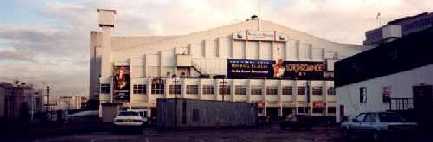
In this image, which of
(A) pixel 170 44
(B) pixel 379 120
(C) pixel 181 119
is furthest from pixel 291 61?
(B) pixel 379 120

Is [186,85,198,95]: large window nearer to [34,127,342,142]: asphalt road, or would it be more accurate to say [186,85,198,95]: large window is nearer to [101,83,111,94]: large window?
[101,83,111,94]: large window

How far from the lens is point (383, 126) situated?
85.7ft

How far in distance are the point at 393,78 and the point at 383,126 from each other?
680 inches

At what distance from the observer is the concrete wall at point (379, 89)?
38.8 m

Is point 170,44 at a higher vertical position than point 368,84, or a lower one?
higher

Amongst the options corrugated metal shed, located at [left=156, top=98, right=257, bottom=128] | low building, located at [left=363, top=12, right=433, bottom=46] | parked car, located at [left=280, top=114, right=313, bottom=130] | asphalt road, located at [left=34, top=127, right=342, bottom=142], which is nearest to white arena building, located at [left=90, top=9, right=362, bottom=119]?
low building, located at [left=363, top=12, right=433, bottom=46]

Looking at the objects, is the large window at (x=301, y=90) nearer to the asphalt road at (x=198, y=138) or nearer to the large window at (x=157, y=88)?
the large window at (x=157, y=88)

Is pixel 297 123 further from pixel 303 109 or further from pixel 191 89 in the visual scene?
pixel 303 109

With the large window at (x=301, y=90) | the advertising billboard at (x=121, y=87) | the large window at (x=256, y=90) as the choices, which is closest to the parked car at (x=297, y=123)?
the advertising billboard at (x=121, y=87)

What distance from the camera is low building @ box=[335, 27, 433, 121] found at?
3775 cm

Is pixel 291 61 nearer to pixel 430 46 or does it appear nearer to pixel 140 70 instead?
pixel 140 70

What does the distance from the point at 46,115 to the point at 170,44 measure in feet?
78.3

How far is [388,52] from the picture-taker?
4306 centimetres

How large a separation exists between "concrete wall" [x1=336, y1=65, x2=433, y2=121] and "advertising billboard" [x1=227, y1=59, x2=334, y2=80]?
46456 mm
